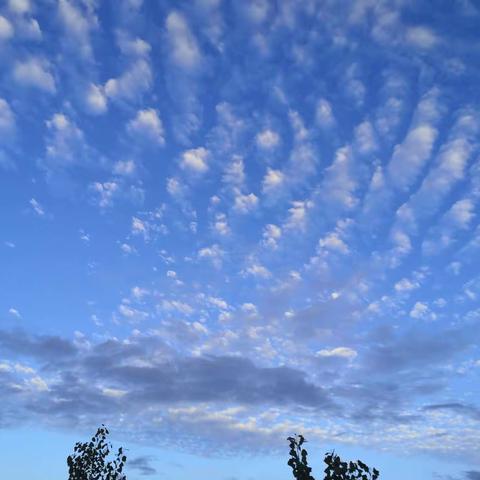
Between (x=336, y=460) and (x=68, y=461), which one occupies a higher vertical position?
(x=68, y=461)

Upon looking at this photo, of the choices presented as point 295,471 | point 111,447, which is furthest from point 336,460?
point 111,447

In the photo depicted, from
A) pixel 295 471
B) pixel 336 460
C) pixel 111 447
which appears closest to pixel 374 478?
pixel 336 460

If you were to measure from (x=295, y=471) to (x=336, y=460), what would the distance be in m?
2.44

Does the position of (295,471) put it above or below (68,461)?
below

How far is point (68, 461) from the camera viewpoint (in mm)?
40875

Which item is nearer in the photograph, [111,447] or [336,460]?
[336,460]

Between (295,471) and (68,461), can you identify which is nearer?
(295,471)

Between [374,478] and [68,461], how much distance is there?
1022 inches

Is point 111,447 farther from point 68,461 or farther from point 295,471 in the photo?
point 295,471

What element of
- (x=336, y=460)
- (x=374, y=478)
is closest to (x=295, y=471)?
(x=336, y=460)

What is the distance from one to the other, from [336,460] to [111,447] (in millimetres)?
23003

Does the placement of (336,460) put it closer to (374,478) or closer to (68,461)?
(374,478)

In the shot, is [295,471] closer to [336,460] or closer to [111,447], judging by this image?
[336,460]

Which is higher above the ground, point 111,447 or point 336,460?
point 111,447
